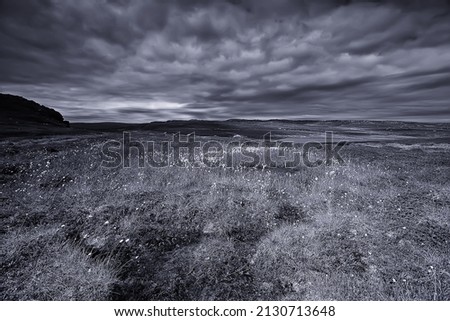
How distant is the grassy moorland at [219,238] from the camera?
4945 mm

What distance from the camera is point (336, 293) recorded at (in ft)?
15.7

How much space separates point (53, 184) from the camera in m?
10.9

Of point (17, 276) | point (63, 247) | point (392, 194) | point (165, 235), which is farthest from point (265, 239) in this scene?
point (392, 194)

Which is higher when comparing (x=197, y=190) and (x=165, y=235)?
(x=197, y=190)

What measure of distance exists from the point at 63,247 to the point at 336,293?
6399 millimetres

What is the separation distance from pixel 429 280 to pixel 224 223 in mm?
5034

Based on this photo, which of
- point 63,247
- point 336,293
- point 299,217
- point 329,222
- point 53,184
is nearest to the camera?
point 336,293

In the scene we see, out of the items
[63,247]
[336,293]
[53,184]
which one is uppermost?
[53,184]

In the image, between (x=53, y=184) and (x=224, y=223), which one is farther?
(x=53, y=184)

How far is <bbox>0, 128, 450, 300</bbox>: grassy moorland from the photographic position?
16.2 feet

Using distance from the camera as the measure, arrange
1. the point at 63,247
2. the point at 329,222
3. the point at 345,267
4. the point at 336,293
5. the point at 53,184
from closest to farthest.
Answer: the point at 336,293, the point at 345,267, the point at 63,247, the point at 329,222, the point at 53,184

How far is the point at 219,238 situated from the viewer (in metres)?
6.89

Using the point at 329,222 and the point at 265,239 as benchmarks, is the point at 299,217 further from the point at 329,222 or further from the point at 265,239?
the point at 265,239

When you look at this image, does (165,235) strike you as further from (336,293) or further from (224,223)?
(336,293)
